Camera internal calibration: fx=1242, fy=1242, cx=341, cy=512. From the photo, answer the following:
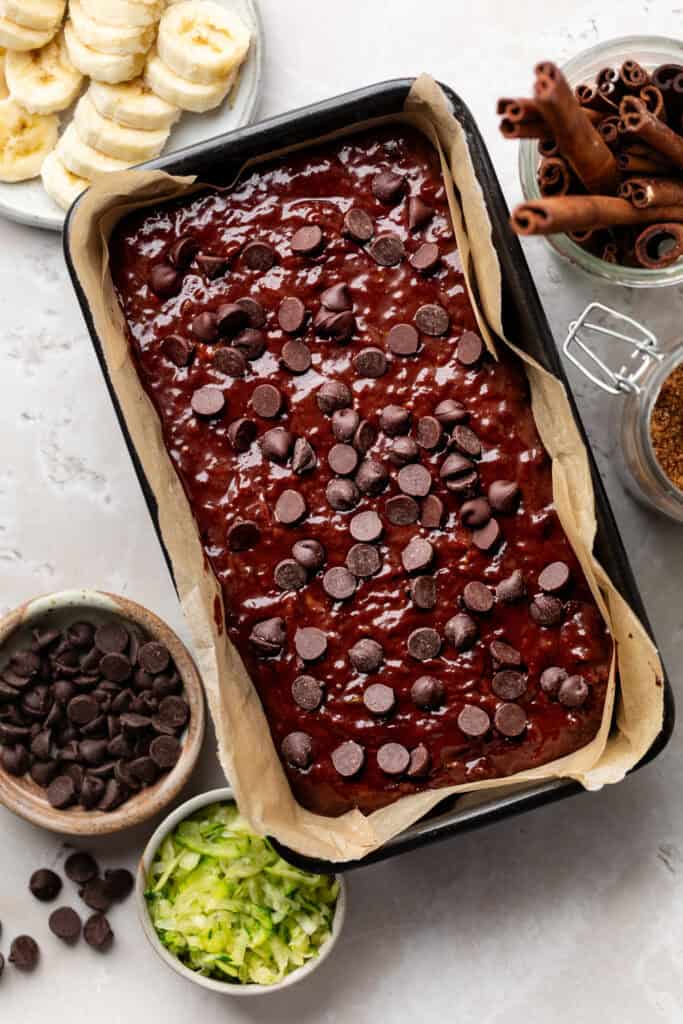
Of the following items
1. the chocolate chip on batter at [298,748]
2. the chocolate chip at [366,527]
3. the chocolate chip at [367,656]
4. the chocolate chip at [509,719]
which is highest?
the chocolate chip at [366,527]

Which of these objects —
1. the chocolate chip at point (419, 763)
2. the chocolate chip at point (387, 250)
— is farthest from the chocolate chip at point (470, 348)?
the chocolate chip at point (419, 763)

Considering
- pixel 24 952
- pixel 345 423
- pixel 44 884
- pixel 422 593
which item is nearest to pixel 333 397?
pixel 345 423

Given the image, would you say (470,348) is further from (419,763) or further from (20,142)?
(20,142)

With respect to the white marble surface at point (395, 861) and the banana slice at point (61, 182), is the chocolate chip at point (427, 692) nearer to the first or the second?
the white marble surface at point (395, 861)

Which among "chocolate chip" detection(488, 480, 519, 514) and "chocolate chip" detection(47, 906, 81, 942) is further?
"chocolate chip" detection(47, 906, 81, 942)

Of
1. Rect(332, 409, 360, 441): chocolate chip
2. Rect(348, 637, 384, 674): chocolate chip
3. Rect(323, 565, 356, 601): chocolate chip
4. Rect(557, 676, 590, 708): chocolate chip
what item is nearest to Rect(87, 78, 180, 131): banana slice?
Rect(332, 409, 360, 441): chocolate chip

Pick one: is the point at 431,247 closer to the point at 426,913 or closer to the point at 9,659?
the point at 9,659

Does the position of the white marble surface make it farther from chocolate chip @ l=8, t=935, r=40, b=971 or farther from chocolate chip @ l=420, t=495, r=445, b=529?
chocolate chip @ l=420, t=495, r=445, b=529
